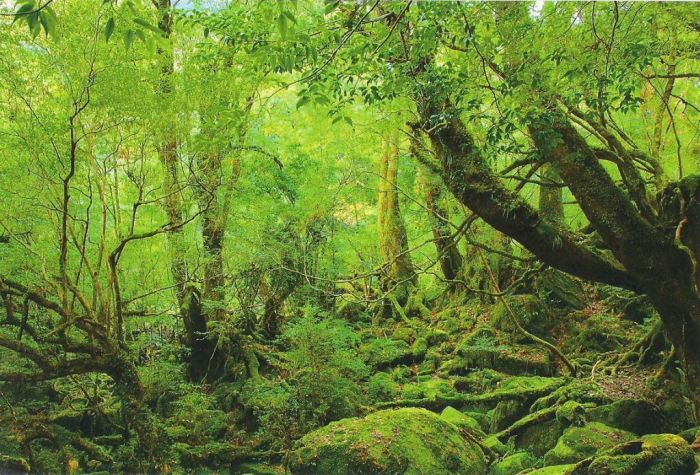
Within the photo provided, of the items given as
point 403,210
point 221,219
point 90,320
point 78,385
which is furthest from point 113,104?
point 403,210

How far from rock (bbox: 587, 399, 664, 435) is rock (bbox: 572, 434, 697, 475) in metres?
1.36

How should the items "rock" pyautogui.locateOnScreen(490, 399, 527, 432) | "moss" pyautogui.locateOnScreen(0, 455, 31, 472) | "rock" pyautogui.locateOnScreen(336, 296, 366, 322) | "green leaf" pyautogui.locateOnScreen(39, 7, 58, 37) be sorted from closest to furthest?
1. "green leaf" pyautogui.locateOnScreen(39, 7, 58, 37)
2. "moss" pyautogui.locateOnScreen(0, 455, 31, 472)
3. "rock" pyautogui.locateOnScreen(490, 399, 527, 432)
4. "rock" pyautogui.locateOnScreen(336, 296, 366, 322)

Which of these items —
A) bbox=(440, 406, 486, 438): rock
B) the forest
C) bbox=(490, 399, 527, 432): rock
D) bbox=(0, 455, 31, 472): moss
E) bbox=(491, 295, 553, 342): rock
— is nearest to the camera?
the forest

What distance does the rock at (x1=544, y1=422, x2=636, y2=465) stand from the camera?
4.48 metres

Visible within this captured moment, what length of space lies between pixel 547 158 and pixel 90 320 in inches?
219

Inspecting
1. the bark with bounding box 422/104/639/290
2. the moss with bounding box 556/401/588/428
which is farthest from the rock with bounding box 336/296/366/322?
the bark with bounding box 422/104/639/290

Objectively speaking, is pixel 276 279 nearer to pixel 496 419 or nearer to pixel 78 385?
pixel 78 385

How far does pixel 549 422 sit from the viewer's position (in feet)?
18.2

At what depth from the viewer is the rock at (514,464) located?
4.90m

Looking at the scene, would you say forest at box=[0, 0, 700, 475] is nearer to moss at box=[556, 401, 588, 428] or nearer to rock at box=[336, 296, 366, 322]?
moss at box=[556, 401, 588, 428]

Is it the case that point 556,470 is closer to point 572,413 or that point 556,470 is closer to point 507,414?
point 572,413

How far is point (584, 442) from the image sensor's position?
4586mm

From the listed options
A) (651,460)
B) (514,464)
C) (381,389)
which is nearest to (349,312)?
(381,389)

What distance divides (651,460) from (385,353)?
6.24m
